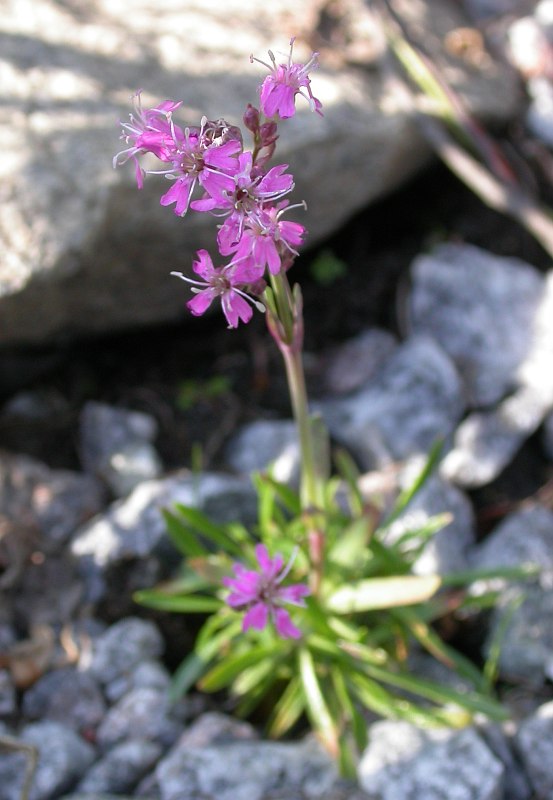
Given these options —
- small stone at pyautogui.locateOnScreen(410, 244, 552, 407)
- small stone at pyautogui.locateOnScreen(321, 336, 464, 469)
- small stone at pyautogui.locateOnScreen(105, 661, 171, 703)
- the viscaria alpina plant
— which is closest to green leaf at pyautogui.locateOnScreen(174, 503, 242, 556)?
the viscaria alpina plant

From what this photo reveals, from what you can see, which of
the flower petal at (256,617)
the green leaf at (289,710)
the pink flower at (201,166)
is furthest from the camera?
the green leaf at (289,710)

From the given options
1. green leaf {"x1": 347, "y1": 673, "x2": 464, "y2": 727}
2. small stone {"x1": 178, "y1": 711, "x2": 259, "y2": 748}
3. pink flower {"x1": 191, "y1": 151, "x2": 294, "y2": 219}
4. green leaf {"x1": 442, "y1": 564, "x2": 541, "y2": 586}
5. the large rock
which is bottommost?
green leaf {"x1": 347, "y1": 673, "x2": 464, "y2": 727}

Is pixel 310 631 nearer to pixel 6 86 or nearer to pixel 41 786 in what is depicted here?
pixel 41 786

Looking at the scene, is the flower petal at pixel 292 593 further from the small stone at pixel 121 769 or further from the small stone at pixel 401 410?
the small stone at pixel 401 410

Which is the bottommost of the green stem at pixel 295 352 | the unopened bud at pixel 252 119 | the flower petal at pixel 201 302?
the green stem at pixel 295 352

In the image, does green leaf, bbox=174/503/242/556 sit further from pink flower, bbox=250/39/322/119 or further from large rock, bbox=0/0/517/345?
pink flower, bbox=250/39/322/119

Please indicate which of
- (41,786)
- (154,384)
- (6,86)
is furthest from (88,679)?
(6,86)

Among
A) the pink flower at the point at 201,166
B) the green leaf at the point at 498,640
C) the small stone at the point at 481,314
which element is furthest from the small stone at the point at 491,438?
the pink flower at the point at 201,166
